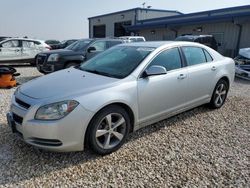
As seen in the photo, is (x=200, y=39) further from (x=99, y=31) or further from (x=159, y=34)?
(x=99, y=31)

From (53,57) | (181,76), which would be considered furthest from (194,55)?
(53,57)

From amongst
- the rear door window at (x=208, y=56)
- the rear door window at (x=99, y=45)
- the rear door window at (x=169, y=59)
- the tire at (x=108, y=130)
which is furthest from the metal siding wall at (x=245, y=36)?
the tire at (x=108, y=130)

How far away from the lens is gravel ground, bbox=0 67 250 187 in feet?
9.37

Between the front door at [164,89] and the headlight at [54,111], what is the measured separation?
3.67ft

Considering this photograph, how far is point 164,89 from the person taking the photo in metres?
3.92

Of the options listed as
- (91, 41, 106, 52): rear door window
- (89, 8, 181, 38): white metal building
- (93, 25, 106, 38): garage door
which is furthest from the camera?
(93, 25, 106, 38): garage door

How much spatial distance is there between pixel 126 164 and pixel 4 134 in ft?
6.92

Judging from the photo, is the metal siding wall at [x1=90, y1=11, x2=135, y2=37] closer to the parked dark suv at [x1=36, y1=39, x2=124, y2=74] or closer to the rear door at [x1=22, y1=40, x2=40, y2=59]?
the rear door at [x1=22, y1=40, x2=40, y2=59]

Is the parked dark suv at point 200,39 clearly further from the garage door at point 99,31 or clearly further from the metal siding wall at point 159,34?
the garage door at point 99,31

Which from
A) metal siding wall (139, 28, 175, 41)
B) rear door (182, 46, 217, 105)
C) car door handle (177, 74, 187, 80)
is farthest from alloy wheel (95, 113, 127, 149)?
metal siding wall (139, 28, 175, 41)

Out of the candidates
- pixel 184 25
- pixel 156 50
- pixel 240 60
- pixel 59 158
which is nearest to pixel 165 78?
pixel 156 50

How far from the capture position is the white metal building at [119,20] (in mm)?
29938

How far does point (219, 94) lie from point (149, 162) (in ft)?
9.59

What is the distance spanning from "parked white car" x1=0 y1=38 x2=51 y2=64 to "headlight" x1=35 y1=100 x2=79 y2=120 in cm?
1114
